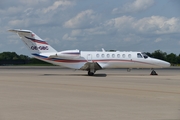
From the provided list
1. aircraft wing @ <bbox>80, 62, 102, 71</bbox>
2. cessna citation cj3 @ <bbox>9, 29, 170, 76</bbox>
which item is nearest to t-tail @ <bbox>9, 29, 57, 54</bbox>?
cessna citation cj3 @ <bbox>9, 29, 170, 76</bbox>

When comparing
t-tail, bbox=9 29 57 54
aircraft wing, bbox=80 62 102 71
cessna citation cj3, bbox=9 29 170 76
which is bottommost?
aircraft wing, bbox=80 62 102 71

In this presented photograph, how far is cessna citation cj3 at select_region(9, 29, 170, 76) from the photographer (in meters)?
33.2

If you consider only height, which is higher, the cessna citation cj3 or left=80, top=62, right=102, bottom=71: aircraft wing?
the cessna citation cj3

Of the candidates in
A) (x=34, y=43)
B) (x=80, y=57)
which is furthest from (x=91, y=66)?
(x=34, y=43)

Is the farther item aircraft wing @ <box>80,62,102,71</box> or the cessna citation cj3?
the cessna citation cj3

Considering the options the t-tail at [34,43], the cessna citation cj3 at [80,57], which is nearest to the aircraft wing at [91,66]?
the cessna citation cj3 at [80,57]

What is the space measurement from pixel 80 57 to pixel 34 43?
15.9 ft

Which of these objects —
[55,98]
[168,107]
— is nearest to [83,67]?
[55,98]

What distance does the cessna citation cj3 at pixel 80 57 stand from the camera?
1309 inches

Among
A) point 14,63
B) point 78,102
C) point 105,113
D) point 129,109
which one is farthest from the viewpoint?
point 14,63

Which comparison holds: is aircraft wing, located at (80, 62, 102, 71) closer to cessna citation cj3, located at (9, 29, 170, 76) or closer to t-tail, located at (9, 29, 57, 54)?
cessna citation cj3, located at (9, 29, 170, 76)

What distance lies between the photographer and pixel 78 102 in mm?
12406

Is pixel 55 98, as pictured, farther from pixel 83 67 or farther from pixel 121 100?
pixel 83 67

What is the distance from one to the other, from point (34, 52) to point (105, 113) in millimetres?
24424
